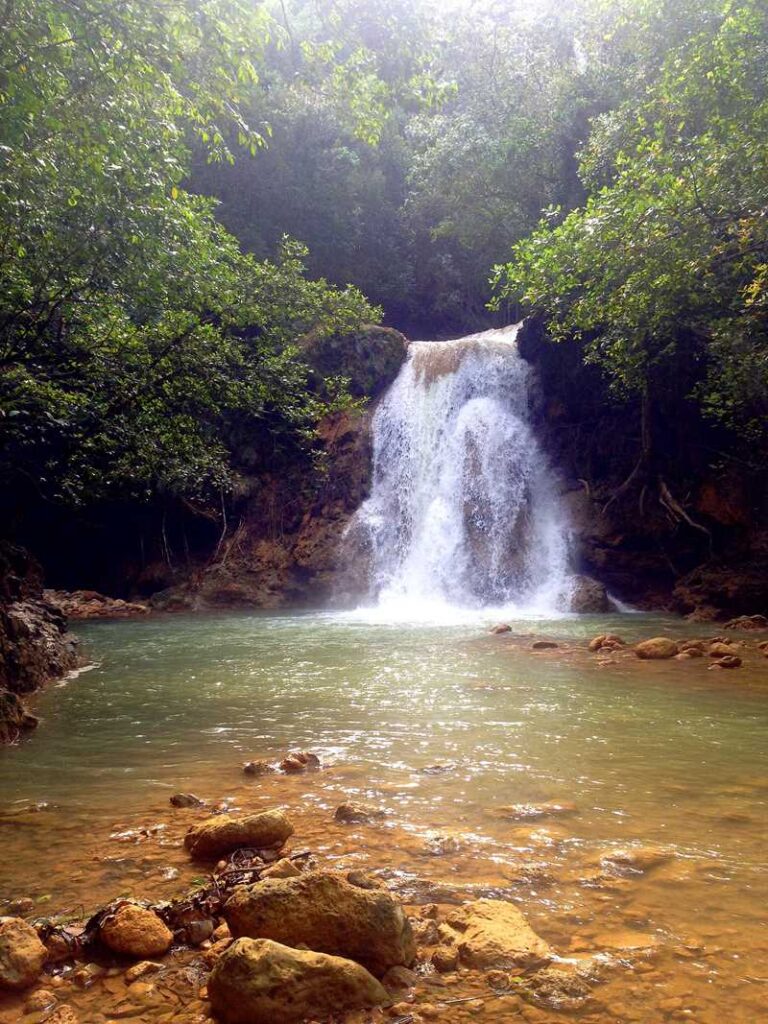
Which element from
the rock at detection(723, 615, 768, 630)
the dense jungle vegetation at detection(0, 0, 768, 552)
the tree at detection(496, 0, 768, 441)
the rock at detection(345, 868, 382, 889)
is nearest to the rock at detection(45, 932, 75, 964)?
the rock at detection(345, 868, 382, 889)

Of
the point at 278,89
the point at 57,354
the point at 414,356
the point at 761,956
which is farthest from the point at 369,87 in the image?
the point at 278,89

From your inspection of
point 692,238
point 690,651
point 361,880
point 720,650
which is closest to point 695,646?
point 690,651

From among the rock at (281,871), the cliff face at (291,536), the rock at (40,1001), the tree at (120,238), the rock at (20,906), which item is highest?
the tree at (120,238)

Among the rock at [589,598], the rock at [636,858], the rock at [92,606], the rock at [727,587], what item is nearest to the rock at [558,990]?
the rock at [636,858]

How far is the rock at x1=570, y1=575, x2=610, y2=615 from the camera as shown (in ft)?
50.8

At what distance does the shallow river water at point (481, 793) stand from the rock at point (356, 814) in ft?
0.22

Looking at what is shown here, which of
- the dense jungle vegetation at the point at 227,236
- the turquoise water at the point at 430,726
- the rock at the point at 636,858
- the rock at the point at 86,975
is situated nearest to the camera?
the rock at the point at 86,975

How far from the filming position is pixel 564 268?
1128cm

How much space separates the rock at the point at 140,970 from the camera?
6.81 ft

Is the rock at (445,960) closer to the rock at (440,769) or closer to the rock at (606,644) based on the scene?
the rock at (440,769)

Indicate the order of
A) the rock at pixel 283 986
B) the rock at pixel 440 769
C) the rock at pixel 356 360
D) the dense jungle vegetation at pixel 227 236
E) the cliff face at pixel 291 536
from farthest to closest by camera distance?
the rock at pixel 356 360
the cliff face at pixel 291 536
the dense jungle vegetation at pixel 227 236
the rock at pixel 440 769
the rock at pixel 283 986

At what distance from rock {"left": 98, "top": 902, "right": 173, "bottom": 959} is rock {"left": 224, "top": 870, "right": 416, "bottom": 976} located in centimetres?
22

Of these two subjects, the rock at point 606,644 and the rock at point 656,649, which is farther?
the rock at point 606,644

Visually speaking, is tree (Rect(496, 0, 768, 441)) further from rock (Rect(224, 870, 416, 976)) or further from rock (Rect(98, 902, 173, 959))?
rock (Rect(98, 902, 173, 959))
